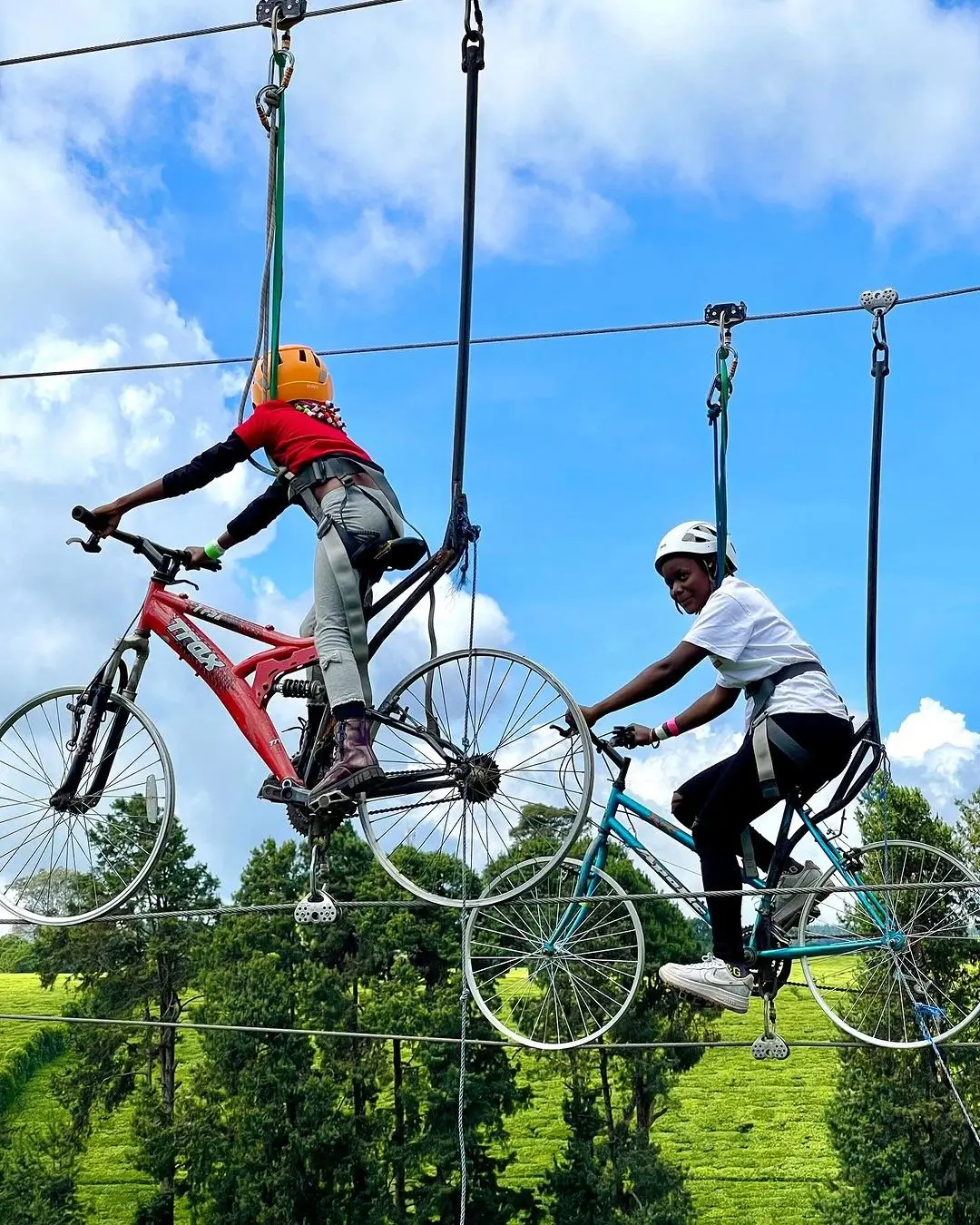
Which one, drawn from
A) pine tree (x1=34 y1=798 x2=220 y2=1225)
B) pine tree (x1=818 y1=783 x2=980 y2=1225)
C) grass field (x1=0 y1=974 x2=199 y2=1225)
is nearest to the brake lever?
pine tree (x1=818 y1=783 x2=980 y2=1225)

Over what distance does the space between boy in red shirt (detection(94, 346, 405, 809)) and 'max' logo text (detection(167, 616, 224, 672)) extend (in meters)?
0.37

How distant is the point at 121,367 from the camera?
12.0 metres

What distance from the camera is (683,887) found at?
26.4 ft

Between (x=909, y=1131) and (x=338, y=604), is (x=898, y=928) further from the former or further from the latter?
(x=909, y=1131)

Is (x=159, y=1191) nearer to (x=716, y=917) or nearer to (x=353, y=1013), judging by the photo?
(x=353, y=1013)

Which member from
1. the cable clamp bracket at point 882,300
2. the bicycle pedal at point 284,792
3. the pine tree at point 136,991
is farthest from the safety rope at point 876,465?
the pine tree at point 136,991

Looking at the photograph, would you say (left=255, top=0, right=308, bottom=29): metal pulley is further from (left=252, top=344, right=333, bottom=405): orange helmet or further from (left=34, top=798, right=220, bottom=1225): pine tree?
(left=34, top=798, right=220, bottom=1225): pine tree

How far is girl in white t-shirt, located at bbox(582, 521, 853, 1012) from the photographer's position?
727 cm

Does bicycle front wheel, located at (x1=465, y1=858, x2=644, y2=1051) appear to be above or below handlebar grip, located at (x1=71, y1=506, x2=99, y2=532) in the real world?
below

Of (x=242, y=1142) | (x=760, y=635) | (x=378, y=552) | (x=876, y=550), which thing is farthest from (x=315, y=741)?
(x=242, y=1142)

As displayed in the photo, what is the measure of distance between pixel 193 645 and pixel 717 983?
2.89m

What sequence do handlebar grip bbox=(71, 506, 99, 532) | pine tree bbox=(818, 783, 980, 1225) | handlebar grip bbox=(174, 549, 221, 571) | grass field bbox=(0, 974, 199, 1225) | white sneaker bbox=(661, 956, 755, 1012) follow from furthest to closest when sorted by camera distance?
grass field bbox=(0, 974, 199, 1225) < pine tree bbox=(818, 783, 980, 1225) < handlebar grip bbox=(174, 549, 221, 571) < handlebar grip bbox=(71, 506, 99, 532) < white sneaker bbox=(661, 956, 755, 1012)

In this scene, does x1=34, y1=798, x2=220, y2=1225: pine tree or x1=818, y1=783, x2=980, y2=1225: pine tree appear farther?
x1=34, y1=798, x2=220, y2=1225: pine tree

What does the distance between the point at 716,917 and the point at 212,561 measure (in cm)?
292
